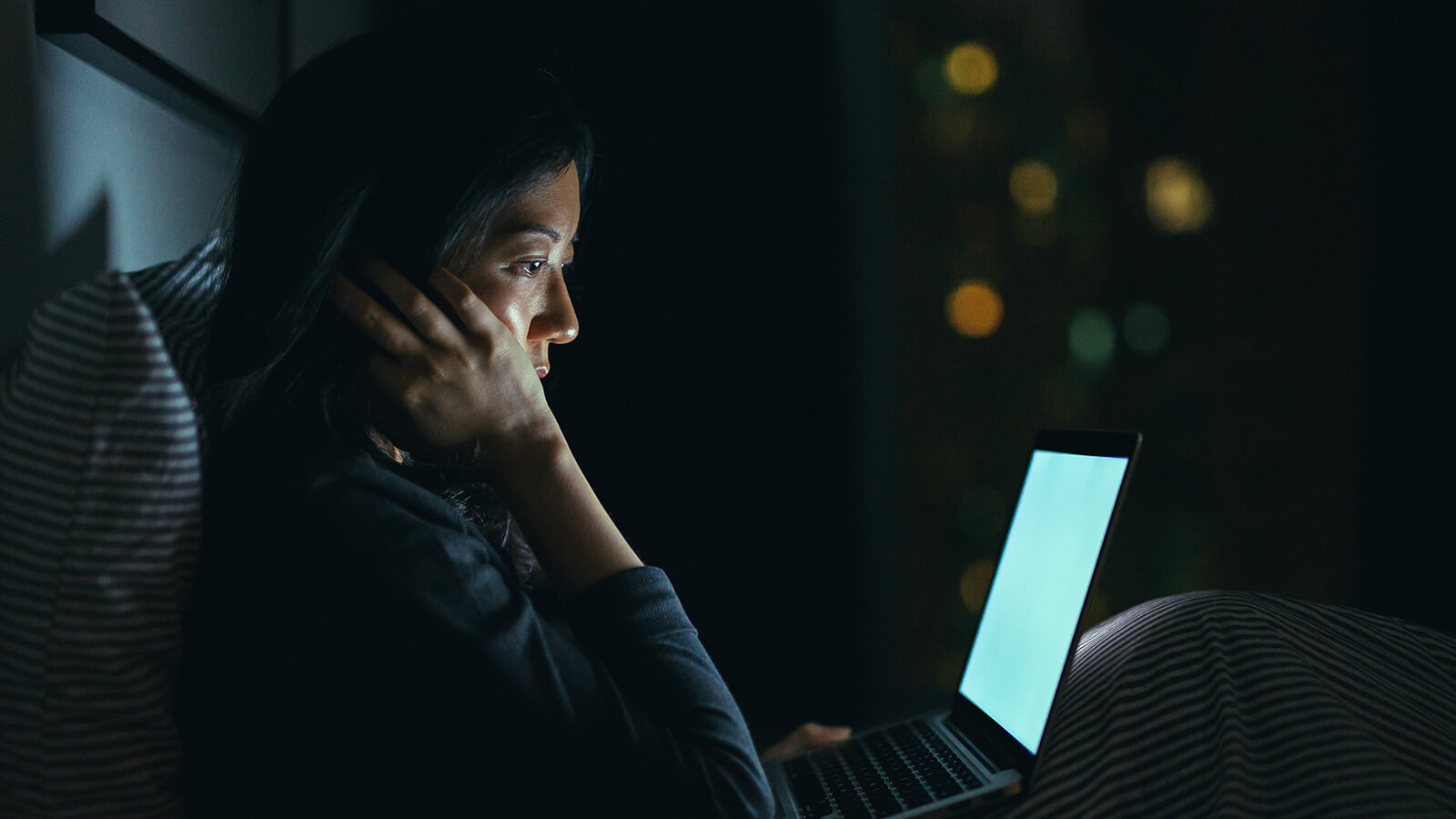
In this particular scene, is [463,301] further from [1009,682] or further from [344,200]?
[1009,682]

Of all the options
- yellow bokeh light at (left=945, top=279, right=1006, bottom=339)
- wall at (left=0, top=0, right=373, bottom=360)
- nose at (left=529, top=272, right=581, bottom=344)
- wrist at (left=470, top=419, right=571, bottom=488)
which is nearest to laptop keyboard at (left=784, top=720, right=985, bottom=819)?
wrist at (left=470, top=419, right=571, bottom=488)

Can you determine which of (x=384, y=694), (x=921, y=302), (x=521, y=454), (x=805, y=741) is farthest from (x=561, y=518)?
(x=921, y=302)

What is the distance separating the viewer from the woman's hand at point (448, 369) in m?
0.79

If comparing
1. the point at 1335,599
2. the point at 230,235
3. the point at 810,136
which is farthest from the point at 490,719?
the point at 1335,599

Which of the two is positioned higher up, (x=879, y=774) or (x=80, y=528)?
(x=80, y=528)

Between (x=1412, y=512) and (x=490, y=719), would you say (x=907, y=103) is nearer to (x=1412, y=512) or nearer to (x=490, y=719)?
(x=1412, y=512)

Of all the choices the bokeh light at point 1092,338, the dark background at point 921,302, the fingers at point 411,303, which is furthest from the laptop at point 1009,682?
the bokeh light at point 1092,338

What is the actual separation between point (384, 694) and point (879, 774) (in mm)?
507

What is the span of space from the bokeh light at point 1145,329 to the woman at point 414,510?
52.1 inches

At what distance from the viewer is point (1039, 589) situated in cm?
92

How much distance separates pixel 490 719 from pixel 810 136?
137 centimetres

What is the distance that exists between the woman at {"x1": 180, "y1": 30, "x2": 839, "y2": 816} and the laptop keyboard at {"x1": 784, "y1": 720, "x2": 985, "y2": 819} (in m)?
0.16

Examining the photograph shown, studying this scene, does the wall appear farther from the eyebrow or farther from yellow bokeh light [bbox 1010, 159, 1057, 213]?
yellow bokeh light [bbox 1010, 159, 1057, 213]

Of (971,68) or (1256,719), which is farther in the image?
(971,68)
